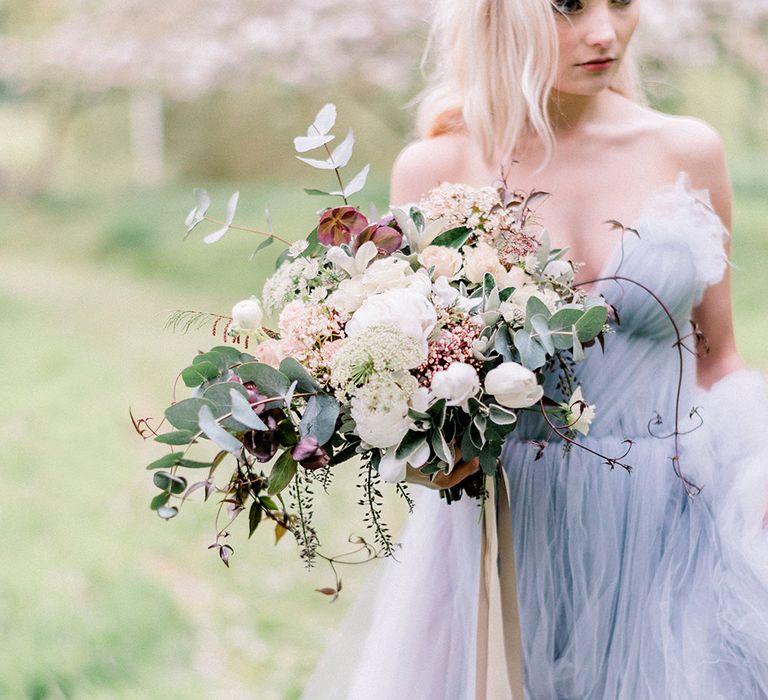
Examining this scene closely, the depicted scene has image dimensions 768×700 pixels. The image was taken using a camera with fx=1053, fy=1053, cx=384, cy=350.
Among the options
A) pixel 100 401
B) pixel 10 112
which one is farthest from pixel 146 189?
pixel 100 401

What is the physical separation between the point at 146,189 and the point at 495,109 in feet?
28.1

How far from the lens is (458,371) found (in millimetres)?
1432

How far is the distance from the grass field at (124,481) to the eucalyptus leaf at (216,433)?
2.21m

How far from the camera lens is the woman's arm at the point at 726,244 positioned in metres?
1.96

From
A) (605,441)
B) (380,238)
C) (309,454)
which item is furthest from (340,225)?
(605,441)

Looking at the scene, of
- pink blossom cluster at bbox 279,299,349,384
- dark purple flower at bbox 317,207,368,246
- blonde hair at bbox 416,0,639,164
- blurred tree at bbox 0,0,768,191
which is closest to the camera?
pink blossom cluster at bbox 279,299,349,384

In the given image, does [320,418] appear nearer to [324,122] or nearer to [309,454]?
[309,454]

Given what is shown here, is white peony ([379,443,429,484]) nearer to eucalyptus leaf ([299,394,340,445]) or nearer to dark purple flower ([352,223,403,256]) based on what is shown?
eucalyptus leaf ([299,394,340,445])

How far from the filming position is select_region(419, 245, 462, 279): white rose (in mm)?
1587

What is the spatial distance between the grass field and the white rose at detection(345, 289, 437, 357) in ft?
7.39

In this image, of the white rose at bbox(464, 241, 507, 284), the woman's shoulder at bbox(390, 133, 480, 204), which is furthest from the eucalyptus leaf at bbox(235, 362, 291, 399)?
the woman's shoulder at bbox(390, 133, 480, 204)

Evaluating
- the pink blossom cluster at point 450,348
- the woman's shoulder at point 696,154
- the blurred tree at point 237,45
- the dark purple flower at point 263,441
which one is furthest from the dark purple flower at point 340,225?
the blurred tree at point 237,45

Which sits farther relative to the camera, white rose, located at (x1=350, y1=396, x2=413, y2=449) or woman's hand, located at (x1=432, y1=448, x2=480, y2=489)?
woman's hand, located at (x1=432, y1=448, x2=480, y2=489)

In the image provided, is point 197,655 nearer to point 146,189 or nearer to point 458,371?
point 458,371
